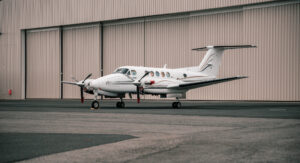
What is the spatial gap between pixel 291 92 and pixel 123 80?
18.3 m

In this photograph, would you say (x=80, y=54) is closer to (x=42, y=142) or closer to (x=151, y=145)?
(x=42, y=142)

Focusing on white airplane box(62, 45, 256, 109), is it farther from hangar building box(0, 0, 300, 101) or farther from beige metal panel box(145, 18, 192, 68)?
beige metal panel box(145, 18, 192, 68)

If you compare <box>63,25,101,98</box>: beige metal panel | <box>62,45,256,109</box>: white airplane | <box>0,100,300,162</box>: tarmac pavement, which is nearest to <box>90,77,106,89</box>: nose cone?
<box>62,45,256,109</box>: white airplane

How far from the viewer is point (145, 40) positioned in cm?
4653

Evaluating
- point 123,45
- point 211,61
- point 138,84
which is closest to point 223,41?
point 211,61

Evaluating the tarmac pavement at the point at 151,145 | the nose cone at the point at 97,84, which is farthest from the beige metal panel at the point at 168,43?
the tarmac pavement at the point at 151,145

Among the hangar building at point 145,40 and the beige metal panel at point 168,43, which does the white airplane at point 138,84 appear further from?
the beige metal panel at point 168,43

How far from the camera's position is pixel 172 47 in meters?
44.4

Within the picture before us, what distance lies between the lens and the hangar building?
36969 mm

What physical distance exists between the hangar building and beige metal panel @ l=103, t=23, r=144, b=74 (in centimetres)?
13

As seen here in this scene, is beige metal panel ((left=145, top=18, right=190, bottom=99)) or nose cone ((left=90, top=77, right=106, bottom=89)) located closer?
nose cone ((left=90, top=77, right=106, bottom=89))

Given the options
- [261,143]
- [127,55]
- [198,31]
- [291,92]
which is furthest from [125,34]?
[261,143]

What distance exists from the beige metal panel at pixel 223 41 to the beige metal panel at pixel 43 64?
21687 mm

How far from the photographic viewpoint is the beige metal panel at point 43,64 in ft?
177
